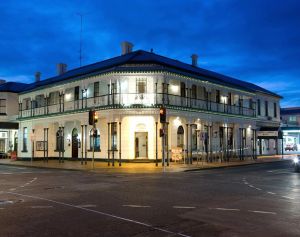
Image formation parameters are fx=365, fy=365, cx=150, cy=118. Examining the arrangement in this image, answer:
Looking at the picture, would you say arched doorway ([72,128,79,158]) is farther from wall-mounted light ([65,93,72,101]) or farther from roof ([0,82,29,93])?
roof ([0,82,29,93])

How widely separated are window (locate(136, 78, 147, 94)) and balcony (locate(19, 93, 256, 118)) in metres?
0.77

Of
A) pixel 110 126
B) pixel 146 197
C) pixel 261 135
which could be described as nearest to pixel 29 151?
pixel 110 126

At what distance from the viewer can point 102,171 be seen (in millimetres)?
23672

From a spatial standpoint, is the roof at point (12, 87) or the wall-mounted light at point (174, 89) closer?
the wall-mounted light at point (174, 89)

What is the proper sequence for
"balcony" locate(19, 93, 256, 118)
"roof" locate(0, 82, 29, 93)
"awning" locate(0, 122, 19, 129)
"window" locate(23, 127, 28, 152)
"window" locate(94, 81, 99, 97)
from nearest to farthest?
"balcony" locate(19, 93, 256, 118) → "window" locate(94, 81, 99, 97) → "window" locate(23, 127, 28, 152) → "awning" locate(0, 122, 19, 129) → "roof" locate(0, 82, 29, 93)

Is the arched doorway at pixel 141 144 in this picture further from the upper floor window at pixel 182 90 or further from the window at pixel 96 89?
the window at pixel 96 89

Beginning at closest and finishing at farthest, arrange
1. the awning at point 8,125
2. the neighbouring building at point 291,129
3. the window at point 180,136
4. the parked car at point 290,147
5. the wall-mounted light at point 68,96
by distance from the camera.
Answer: the window at point 180,136 → the wall-mounted light at point 68,96 → the awning at point 8,125 → the neighbouring building at point 291,129 → the parked car at point 290,147

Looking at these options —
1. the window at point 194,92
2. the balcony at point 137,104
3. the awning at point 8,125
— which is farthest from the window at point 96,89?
the awning at point 8,125

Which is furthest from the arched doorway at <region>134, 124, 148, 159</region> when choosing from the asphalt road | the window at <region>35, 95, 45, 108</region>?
the asphalt road

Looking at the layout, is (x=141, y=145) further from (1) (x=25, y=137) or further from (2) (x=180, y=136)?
(1) (x=25, y=137)

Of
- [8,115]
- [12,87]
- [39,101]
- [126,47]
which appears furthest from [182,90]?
[12,87]

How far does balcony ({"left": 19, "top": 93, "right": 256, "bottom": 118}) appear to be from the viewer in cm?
3050

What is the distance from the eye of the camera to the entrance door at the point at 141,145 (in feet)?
104

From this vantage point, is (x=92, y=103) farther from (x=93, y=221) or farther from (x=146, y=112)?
(x=93, y=221)
